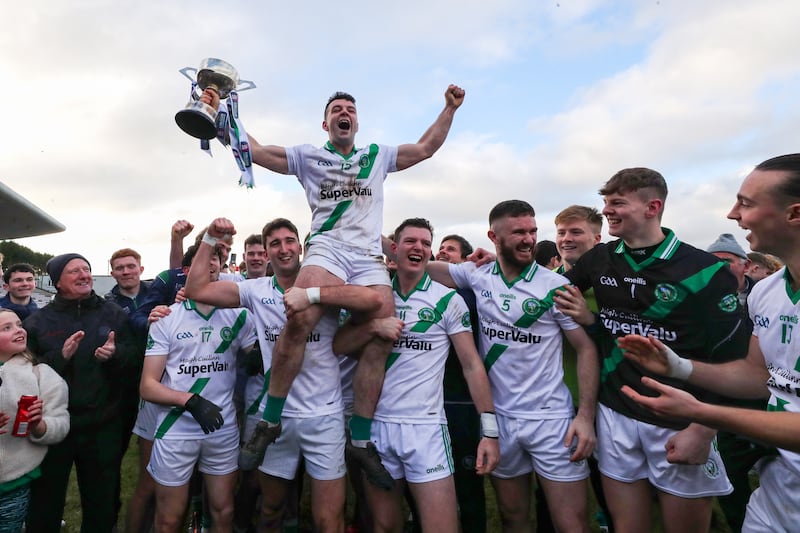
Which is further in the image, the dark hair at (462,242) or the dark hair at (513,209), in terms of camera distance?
the dark hair at (462,242)

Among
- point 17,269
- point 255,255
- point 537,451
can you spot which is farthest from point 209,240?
point 17,269

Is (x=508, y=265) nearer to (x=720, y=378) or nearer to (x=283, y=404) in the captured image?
(x=720, y=378)

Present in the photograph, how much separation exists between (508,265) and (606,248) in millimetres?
693

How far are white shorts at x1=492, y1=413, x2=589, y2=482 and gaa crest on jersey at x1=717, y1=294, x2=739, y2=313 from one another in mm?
1192

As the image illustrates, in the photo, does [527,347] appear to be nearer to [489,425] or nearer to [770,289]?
[489,425]

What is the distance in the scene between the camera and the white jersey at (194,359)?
3617 mm

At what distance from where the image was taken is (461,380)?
4.25 m

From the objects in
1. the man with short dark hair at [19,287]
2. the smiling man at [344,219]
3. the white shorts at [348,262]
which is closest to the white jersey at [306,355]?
the smiling man at [344,219]

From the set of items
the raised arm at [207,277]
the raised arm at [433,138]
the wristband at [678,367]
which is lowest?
the wristband at [678,367]

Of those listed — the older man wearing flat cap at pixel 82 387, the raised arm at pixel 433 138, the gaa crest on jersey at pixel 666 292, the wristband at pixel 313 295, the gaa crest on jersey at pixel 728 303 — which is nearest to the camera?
the gaa crest on jersey at pixel 728 303

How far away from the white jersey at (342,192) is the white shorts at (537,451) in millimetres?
1657

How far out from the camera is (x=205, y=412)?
3.46m

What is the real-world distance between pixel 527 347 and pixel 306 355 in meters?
1.59

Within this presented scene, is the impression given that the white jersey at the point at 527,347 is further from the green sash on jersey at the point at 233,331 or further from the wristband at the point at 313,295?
the green sash on jersey at the point at 233,331
